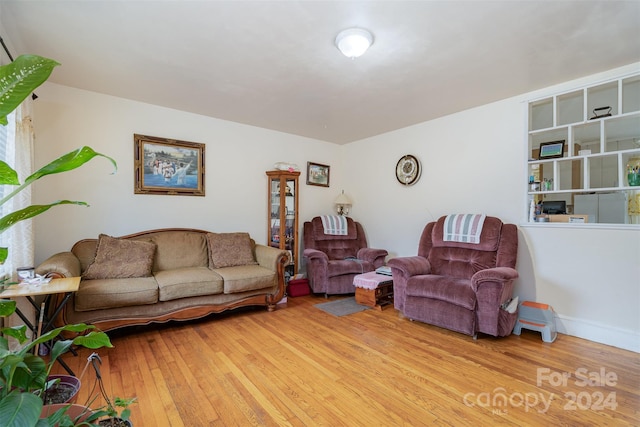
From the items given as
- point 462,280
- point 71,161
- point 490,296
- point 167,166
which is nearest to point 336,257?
point 462,280

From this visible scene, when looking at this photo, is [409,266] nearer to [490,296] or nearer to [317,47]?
[490,296]

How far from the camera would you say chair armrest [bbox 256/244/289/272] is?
352 centimetres

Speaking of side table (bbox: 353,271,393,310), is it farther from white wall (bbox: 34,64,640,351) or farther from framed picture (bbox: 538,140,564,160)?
framed picture (bbox: 538,140,564,160)

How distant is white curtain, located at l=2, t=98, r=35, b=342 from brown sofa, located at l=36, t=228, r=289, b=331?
0.16 meters

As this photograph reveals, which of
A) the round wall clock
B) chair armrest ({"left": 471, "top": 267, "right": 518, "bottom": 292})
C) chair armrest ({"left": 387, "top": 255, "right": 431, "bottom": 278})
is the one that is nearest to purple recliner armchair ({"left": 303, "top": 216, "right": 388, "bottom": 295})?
chair armrest ({"left": 387, "top": 255, "right": 431, "bottom": 278})

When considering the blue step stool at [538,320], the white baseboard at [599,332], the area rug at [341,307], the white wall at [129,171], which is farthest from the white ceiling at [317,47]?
the area rug at [341,307]

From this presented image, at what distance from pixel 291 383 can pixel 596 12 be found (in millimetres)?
3105

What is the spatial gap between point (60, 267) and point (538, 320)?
13.8 feet

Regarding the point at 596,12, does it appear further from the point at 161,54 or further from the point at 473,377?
the point at 161,54

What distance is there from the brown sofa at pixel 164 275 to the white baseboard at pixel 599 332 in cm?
290

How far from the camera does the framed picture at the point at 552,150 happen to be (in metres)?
2.99

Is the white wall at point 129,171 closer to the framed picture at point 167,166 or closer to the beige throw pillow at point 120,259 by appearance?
the framed picture at point 167,166

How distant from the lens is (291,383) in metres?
2.03

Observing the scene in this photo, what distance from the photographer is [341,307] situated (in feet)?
11.9
